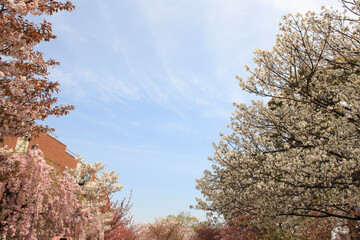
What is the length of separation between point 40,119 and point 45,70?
1.59 m

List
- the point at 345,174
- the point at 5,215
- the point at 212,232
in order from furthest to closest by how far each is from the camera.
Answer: the point at 212,232
the point at 345,174
the point at 5,215

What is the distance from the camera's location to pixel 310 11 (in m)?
10.4

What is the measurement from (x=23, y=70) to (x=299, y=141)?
9.75 meters

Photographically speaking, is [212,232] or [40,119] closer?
[40,119]

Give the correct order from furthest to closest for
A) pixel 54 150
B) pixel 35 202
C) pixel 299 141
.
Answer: pixel 54 150, pixel 299 141, pixel 35 202

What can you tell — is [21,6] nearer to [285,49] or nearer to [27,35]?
[27,35]

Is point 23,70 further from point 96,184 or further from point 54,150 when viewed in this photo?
point 54,150

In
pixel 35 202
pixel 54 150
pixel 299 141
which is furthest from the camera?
pixel 54 150

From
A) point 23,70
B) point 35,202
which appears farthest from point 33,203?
point 23,70

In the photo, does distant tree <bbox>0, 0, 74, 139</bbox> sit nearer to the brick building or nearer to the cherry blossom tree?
the cherry blossom tree

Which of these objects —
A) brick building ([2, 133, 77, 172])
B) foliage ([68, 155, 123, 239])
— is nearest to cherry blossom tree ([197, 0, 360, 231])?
foliage ([68, 155, 123, 239])

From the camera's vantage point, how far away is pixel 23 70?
25.1 ft

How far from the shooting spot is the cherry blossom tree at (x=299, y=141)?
7758 mm

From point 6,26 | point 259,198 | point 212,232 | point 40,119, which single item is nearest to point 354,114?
point 259,198
